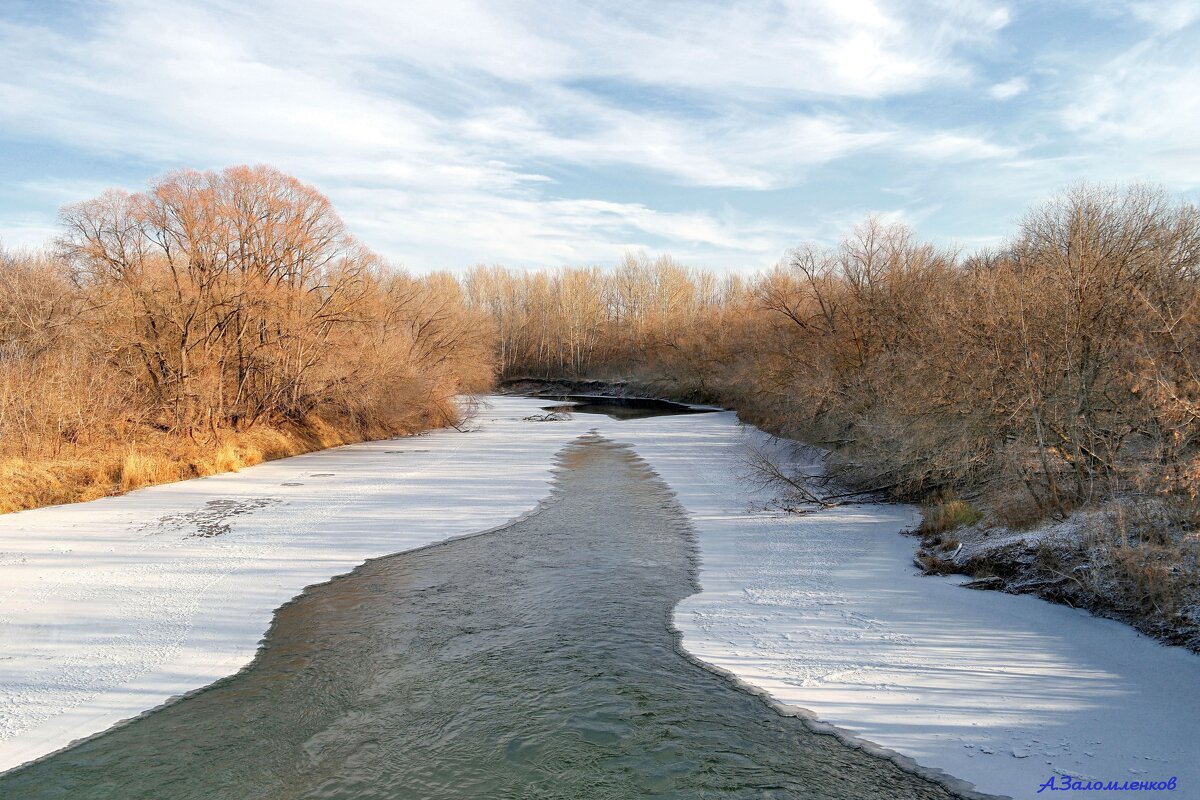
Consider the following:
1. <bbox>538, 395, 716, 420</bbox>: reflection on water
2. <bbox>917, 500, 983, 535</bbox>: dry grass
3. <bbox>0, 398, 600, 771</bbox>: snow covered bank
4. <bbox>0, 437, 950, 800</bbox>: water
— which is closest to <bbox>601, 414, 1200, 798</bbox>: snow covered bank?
<bbox>0, 437, 950, 800</bbox>: water

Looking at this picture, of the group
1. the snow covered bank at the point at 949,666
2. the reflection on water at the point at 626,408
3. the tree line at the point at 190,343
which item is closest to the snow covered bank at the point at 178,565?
the tree line at the point at 190,343

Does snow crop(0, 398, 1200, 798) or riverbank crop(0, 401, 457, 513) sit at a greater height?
riverbank crop(0, 401, 457, 513)

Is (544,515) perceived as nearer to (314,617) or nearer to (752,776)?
(314,617)

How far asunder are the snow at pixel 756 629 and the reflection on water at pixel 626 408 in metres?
28.5

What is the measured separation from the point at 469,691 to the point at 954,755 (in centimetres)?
433

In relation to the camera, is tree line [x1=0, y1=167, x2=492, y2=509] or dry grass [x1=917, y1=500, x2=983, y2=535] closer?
dry grass [x1=917, y1=500, x2=983, y2=535]

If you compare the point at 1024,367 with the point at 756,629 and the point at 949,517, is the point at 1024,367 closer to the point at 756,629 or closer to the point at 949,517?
the point at 949,517

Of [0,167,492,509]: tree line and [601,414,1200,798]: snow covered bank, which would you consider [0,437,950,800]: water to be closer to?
[601,414,1200,798]: snow covered bank

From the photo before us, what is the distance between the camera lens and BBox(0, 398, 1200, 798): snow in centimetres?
566

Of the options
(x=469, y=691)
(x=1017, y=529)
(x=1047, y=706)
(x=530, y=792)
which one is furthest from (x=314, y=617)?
(x=1017, y=529)
